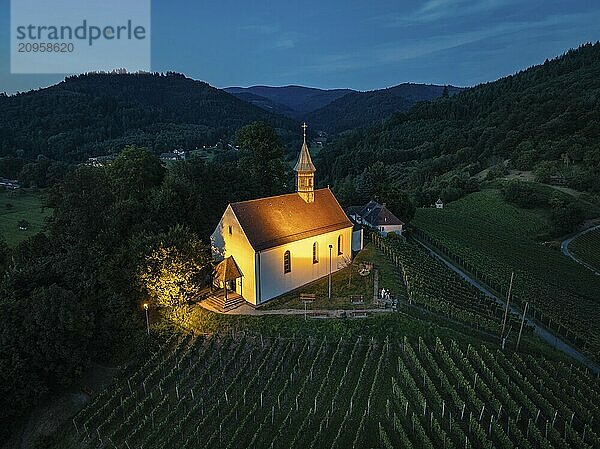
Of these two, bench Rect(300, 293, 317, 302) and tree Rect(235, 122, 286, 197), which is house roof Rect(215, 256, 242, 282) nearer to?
bench Rect(300, 293, 317, 302)

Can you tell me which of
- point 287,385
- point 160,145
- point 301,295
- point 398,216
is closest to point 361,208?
point 398,216

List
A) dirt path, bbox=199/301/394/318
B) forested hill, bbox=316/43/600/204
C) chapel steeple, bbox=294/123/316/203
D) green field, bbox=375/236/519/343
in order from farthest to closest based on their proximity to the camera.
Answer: forested hill, bbox=316/43/600/204 < chapel steeple, bbox=294/123/316/203 < green field, bbox=375/236/519/343 < dirt path, bbox=199/301/394/318

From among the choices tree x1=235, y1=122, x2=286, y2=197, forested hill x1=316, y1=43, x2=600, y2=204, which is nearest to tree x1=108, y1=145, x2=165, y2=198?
tree x1=235, y1=122, x2=286, y2=197

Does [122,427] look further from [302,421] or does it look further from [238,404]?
[302,421]

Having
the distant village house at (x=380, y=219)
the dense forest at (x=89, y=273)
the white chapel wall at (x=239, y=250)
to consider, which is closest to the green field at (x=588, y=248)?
the distant village house at (x=380, y=219)

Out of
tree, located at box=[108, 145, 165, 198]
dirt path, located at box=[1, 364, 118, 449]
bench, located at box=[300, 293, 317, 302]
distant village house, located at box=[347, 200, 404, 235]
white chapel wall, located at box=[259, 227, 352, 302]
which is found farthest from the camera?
distant village house, located at box=[347, 200, 404, 235]

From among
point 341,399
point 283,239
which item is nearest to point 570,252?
point 283,239
